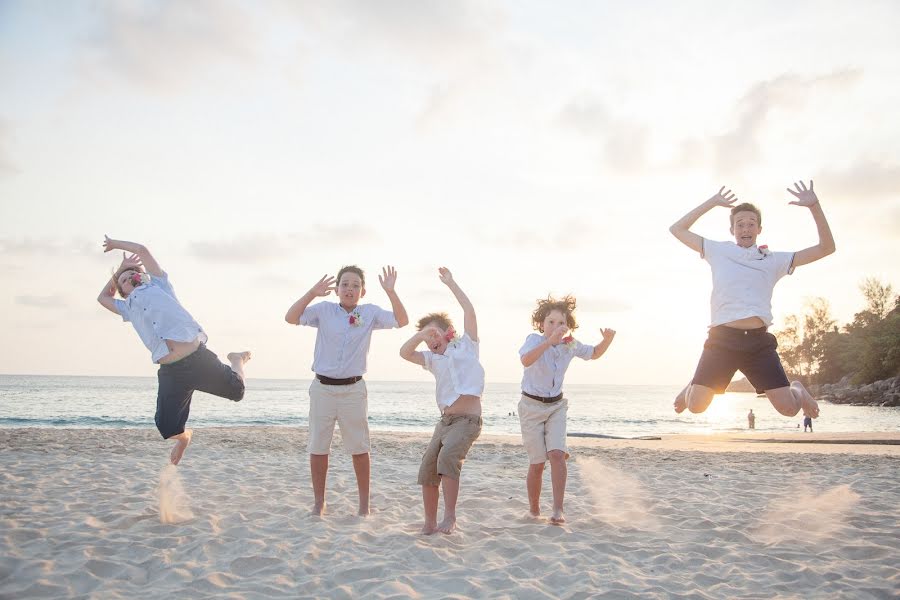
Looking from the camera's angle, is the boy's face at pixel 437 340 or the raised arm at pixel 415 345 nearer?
the raised arm at pixel 415 345

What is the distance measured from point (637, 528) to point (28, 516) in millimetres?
5192

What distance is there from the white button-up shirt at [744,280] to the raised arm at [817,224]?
0.52 ft

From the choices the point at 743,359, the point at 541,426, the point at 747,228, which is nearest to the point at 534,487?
the point at 541,426

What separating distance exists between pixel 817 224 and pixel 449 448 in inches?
144

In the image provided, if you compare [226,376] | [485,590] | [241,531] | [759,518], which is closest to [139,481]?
[226,376]

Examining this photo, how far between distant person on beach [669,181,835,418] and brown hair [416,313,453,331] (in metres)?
2.26

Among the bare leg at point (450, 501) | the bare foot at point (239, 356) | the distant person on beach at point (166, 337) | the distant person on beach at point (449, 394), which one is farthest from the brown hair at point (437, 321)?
the bare foot at point (239, 356)

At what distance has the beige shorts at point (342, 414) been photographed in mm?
5719

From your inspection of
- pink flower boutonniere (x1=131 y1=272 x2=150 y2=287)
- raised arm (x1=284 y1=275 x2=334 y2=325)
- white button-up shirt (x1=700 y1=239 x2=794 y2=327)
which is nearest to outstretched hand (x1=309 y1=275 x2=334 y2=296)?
raised arm (x1=284 y1=275 x2=334 y2=325)

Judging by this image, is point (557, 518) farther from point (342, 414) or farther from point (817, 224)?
point (817, 224)

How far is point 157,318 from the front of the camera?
221 inches

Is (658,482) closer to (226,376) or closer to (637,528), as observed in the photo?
(637,528)

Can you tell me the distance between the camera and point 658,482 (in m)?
7.88

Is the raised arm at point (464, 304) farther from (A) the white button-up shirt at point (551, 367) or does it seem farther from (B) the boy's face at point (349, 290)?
(B) the boy's face at point (349, 290)
